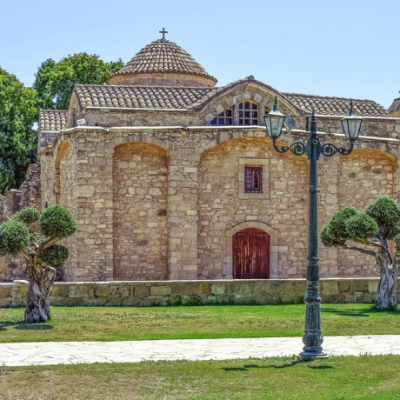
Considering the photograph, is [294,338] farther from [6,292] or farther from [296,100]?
[296,100]

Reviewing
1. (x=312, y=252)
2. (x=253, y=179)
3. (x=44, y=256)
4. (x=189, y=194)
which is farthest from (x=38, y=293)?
(x=253, y=179)

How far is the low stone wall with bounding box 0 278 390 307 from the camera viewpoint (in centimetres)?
1853

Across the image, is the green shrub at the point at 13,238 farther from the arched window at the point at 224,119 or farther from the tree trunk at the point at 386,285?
the arched window at the point at 224,119

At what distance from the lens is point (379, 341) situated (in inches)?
550

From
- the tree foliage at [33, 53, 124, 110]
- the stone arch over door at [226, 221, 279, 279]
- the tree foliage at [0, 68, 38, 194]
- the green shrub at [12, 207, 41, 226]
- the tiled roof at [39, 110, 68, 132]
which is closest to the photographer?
the green shrub at [12, 207, 41, 226]

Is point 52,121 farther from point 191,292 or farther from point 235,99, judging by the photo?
point 191,292

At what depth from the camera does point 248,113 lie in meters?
26.9

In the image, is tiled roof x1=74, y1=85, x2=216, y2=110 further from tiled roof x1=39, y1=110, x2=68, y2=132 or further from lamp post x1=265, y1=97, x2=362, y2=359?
lamp post x1=265, y1=97, x2=362, y2=359

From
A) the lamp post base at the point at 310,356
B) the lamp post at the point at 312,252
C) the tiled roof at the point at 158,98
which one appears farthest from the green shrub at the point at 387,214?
the tiled roof at the point at 158,98

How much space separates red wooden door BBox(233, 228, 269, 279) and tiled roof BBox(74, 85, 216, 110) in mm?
4486

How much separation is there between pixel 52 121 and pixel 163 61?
5.21 meters

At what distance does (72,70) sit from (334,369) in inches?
1390

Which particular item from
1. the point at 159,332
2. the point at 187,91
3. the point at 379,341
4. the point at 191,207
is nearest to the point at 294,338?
the point at 379,341

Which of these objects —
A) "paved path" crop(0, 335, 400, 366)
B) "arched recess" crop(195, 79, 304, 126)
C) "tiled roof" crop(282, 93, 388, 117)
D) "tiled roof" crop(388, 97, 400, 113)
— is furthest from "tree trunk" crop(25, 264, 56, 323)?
"tiled roof" crop(388, 97, 400, 113)
